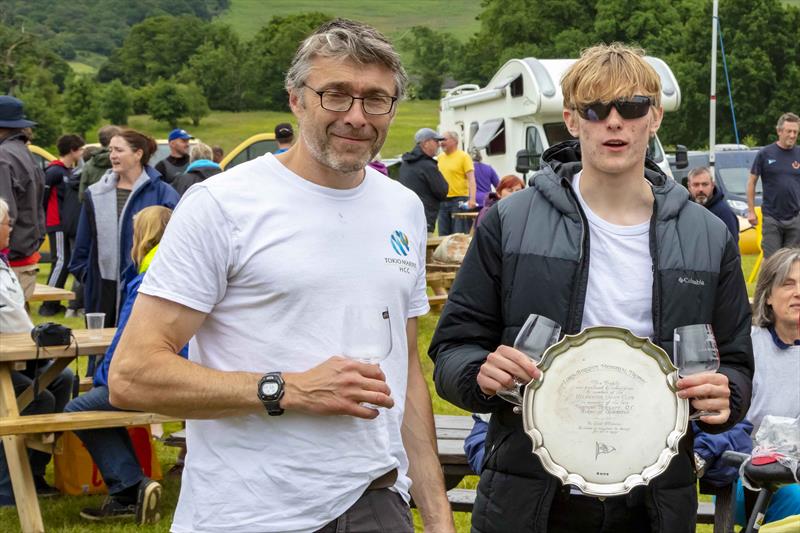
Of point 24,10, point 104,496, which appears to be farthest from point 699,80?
point 24,10

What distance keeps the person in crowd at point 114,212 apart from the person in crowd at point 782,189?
7.92 m

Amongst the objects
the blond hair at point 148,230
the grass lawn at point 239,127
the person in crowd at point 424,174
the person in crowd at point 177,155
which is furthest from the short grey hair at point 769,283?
the grass lawn at point 239,127

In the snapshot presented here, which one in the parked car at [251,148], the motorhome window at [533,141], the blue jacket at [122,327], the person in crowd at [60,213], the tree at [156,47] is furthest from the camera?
the tree at [156,47]

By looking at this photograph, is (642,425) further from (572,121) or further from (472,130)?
(472,130)

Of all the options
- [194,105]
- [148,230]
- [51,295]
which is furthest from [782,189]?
[194,105]

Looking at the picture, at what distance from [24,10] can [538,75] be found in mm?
133411

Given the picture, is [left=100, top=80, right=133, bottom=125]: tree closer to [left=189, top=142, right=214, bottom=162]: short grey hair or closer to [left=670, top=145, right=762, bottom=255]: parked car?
[left=670, top=145, right=762, bottom=255]: parked car

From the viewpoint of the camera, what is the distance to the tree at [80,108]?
231ft

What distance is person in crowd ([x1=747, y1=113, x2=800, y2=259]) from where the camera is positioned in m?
13.4

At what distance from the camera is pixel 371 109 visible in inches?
103

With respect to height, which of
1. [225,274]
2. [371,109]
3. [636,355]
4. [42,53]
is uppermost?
[371,109]

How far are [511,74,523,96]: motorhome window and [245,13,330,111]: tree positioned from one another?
210 ft

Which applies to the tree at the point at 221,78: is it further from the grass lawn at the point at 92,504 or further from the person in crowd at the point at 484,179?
the grass lawn at the point at 92,504

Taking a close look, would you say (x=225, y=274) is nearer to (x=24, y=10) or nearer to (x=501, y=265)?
(x=501, y=265)
